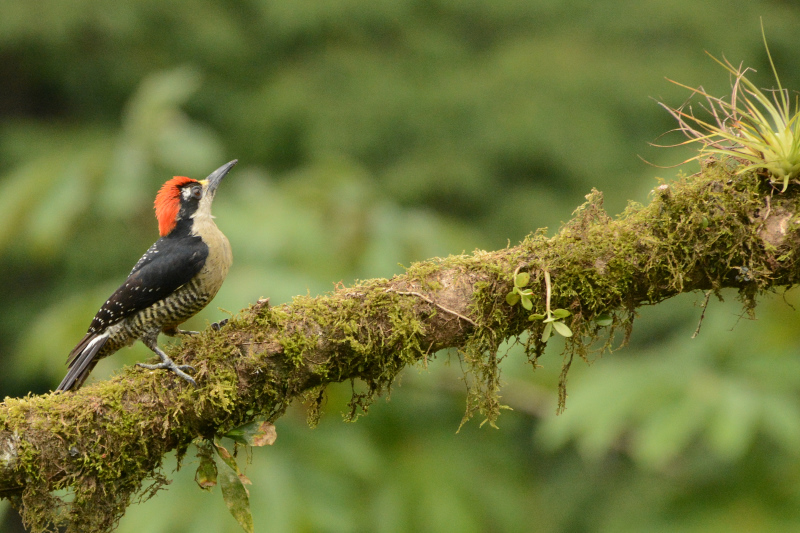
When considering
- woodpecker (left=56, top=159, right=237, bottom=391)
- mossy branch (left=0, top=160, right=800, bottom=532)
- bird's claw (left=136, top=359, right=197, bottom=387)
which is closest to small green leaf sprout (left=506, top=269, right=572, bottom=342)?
mossy branch (left=0, top=160, right=800, bottom=532)

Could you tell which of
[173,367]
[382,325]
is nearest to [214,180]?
[173,367]

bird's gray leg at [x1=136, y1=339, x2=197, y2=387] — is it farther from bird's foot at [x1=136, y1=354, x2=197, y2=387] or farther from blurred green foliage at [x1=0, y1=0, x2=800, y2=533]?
blurred green foliage at [x1=0, y1=0, x2=800, y2=533]

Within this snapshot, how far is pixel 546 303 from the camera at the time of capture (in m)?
2.59

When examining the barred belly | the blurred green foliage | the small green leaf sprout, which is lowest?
the barred belly

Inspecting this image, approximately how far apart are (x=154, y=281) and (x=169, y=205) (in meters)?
0.67

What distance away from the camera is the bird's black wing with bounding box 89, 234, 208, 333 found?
10.6 ft

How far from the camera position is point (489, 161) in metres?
9.88

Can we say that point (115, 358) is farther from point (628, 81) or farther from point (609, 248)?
point (628, 81)

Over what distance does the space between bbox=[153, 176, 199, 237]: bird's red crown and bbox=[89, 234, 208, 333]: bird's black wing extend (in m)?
0.42

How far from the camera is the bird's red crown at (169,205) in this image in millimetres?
3744

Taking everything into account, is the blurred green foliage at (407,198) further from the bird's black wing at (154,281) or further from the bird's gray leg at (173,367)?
the bird's gray leg at (173,367)

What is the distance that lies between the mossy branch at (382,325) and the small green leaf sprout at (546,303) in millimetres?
40

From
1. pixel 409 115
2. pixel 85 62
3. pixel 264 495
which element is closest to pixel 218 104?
pixel 85 62

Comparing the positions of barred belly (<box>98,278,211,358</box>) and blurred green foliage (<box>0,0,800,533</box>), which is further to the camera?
blurred green foliage (<box>0,0,800,533</box>)
